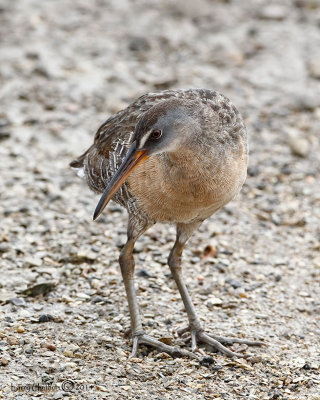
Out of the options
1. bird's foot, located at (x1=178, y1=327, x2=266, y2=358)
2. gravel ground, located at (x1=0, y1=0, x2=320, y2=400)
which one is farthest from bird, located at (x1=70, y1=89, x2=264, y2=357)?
gravel ground, located at (x1=0, y1=0, x2=320, y2=400)

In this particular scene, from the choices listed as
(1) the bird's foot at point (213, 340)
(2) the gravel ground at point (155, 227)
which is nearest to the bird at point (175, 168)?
(1) the bird's foot at point (213, 340)

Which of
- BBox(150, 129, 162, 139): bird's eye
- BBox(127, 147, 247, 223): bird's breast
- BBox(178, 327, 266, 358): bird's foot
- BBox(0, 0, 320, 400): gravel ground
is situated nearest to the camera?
BBox(150, 129, 162, 139): bird's eye

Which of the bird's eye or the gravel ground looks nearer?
the bird's eye

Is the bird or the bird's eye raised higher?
the bird's eye

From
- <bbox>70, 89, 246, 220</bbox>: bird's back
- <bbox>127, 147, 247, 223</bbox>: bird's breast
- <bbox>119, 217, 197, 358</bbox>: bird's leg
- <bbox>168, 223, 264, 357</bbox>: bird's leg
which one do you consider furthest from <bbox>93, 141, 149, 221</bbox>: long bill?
<bbox>168, 223, 264, 357</bbox>: bird's leg

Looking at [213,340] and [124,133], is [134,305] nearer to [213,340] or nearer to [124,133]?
[213,340]

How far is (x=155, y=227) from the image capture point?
7.58 meters

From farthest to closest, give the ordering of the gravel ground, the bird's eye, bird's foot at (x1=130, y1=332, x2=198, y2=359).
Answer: bird's foot at (x1=130, y1=332, x2=198, y2=359), the gravel ground, the bird's eye

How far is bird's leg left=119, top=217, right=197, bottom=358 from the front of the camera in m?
5.68

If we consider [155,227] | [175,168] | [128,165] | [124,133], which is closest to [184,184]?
[175,168]

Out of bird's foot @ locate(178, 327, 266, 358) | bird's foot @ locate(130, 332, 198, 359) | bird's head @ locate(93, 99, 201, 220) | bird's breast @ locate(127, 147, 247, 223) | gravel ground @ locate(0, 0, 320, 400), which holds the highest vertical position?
bird's head @ locate(93, 99, 201, 220)

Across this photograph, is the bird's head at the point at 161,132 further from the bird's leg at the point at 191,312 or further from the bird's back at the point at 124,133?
the bird's leg at the point at 191,312

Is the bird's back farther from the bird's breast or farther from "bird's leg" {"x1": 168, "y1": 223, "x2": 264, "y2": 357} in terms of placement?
"bird's leg" {"x1": 168, "y1": 223, "x2": 264, "y2": 357}

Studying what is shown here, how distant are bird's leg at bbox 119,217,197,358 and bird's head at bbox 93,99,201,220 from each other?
730 millimetres
